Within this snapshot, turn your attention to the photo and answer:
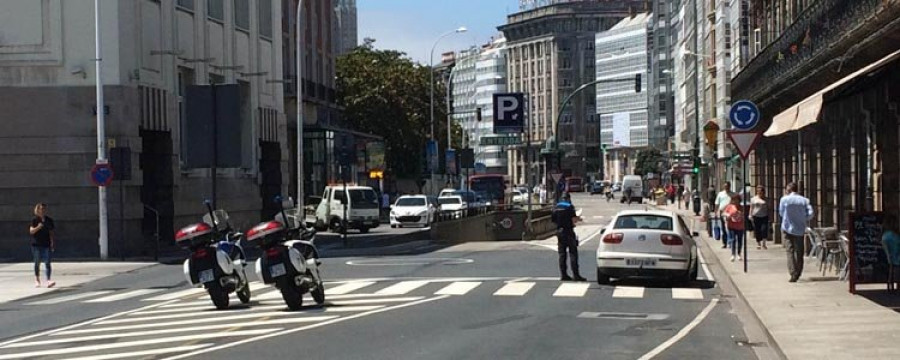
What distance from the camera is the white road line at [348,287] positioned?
2305 centimetres

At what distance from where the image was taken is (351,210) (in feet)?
191

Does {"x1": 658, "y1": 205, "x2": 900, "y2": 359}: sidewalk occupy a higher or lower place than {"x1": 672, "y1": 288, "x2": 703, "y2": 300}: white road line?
higher

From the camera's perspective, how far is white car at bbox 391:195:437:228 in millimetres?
63250

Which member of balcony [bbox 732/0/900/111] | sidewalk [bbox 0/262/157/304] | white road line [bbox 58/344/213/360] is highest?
balcony [bbox 732/0/900/111]

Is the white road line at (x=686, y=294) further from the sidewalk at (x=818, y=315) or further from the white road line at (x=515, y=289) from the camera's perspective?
the white road line at (x=515, y=289)

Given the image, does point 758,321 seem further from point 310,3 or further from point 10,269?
point 310,3

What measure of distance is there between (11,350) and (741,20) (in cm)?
4295

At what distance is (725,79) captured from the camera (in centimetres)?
6981

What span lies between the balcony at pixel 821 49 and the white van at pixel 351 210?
22269mm

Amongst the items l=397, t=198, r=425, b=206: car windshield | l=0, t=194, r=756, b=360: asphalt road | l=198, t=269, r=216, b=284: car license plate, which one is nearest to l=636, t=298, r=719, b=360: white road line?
l=0, t=194, r=756, b=360: asphalt road

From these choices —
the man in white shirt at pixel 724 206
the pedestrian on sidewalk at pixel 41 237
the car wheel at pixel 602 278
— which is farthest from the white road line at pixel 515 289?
the man in white shirt at pixel 724 206

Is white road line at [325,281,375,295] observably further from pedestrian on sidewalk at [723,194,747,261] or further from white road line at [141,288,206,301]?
pedestrian on sidewalk at [723,194,747,261]

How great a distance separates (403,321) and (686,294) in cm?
665

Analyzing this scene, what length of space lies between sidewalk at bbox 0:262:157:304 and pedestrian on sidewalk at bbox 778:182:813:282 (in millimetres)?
13906
